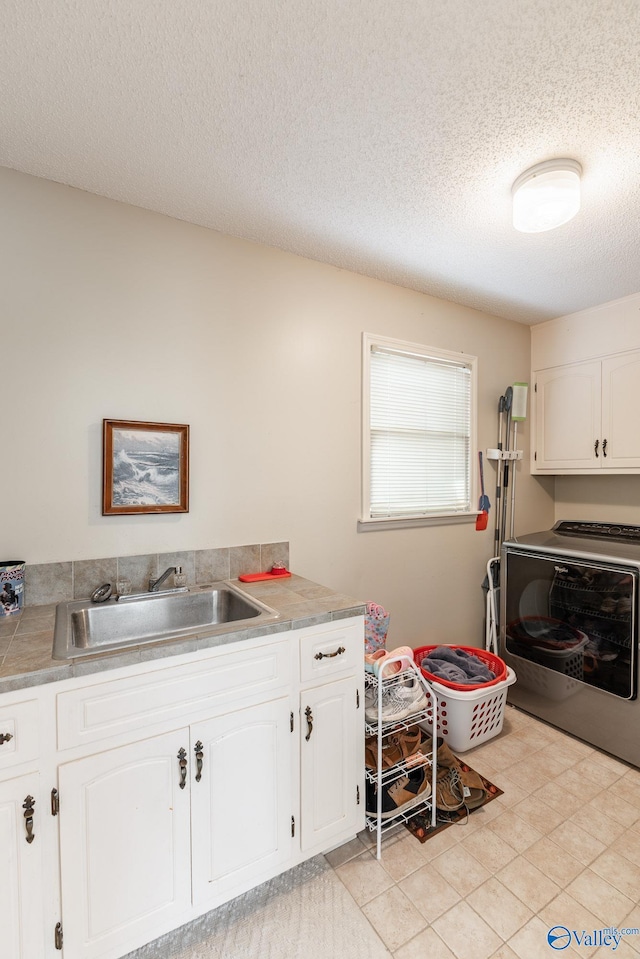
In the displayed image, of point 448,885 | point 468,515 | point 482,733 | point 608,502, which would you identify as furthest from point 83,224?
point 608,502

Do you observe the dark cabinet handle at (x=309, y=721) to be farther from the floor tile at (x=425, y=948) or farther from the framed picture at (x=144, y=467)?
the framed picture at (x=144, y=467)

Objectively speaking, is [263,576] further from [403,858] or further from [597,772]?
[597,772]

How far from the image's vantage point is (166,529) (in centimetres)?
189

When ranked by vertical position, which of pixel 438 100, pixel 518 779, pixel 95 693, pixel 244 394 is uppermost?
pixel 438 100

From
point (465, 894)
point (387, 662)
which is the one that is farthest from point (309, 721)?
point (465, 894)

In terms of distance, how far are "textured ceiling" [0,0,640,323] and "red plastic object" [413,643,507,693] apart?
7.21ft

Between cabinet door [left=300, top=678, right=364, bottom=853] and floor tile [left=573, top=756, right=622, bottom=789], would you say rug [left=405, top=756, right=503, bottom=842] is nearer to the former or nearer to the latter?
cabinet door [left=300, top=678, right=364, bottom=853]

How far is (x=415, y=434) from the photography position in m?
2.67

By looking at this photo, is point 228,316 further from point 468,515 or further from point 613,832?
point 613,832

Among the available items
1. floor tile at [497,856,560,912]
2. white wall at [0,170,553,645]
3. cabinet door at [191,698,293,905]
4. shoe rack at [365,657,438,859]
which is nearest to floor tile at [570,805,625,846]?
floor tile at [497,856,560,912]

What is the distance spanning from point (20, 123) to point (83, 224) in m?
0.36

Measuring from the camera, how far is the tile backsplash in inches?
64.6

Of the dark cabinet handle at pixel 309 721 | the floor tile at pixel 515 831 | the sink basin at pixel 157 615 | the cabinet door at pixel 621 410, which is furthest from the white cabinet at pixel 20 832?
the cabinet door at pixel 621 410

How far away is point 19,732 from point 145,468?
1009 mm
